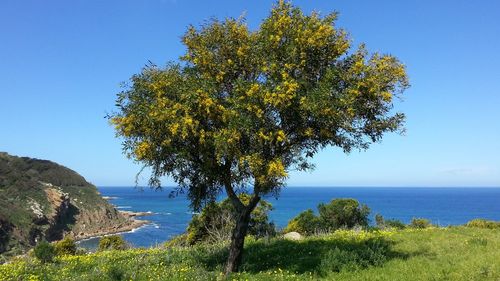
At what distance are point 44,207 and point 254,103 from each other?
379 ft

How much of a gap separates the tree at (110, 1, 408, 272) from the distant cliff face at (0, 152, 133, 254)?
82.0 metres

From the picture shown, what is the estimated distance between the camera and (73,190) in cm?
14975

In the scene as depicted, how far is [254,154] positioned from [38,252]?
50.6ft

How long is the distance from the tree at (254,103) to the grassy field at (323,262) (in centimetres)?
227

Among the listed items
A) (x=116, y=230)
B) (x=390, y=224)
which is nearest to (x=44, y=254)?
(x=390, y=224)

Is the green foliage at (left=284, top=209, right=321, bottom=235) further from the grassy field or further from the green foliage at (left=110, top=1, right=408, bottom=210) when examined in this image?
the green foliage at (left=110, top=1, right=408, bottom=210)

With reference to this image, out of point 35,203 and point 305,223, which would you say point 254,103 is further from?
point 35,203

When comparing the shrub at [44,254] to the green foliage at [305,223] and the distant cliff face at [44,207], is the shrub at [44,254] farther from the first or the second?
the distant cliff face at [44,207]

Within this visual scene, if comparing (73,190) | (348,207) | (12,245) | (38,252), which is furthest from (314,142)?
(73,190)

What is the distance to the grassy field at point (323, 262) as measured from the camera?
14637 mm

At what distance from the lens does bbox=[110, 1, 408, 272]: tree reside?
48.0 feet

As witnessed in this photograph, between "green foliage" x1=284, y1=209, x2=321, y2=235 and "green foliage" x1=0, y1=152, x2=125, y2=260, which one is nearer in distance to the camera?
"green foliage" x1=284, y1=209, x2=321, y2=235

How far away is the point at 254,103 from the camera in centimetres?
1473

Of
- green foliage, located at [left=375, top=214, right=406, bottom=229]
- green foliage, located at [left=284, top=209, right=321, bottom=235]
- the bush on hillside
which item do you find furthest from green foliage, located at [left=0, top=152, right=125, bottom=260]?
green foliage, located at [left=375, top=214, right=406, bottom=229]
